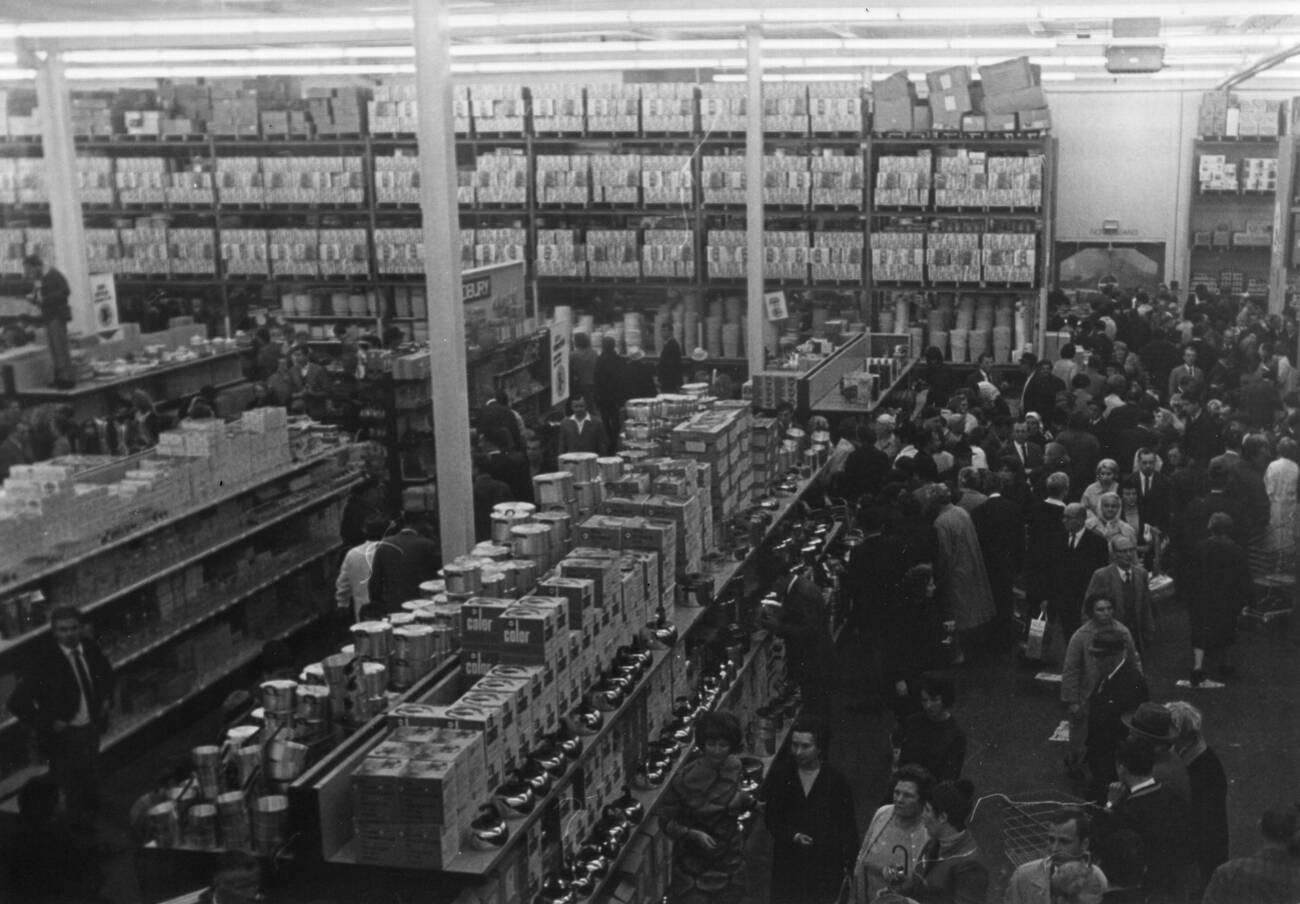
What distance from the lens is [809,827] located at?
19.6ft

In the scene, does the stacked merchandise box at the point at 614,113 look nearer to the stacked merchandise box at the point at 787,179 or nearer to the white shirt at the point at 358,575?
the stacked merchandise box at the point at 787,179

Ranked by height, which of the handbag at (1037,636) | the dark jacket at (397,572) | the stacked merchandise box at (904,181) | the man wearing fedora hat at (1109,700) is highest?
the stacked merchandise box at (904,181)

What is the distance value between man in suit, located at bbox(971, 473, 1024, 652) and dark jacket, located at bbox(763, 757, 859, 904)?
3732mm

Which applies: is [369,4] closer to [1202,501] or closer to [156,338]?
[156,338]

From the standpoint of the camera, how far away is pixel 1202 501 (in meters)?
10.1

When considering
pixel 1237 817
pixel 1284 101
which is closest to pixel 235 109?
pixel 1237 817

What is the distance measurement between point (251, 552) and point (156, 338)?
510cm

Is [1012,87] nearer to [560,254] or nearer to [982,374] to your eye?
[982,374]

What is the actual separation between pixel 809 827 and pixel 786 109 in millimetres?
12095

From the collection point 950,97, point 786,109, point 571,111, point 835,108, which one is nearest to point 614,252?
point 571,111

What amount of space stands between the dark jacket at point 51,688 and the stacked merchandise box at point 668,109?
35.8 ft

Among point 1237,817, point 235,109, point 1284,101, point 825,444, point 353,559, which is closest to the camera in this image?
point 1237,817

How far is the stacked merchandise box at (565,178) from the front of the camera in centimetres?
1697

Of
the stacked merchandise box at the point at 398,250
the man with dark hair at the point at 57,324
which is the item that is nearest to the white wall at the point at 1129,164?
the stacked merchandise box at the point at 398,250
